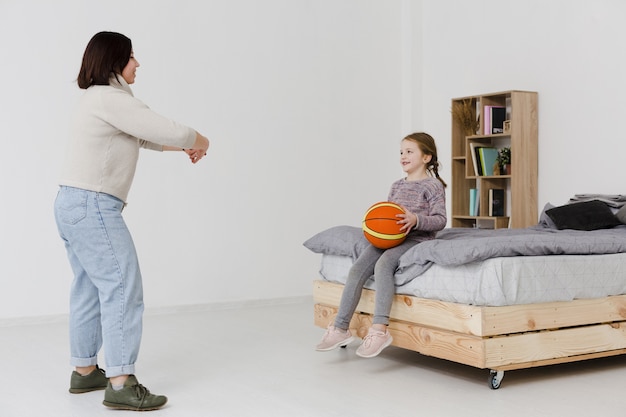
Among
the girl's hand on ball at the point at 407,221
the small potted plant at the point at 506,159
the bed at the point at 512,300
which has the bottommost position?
the bed at the point at 512,300

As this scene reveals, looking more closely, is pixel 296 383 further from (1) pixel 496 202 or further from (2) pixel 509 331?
(1) pixel 496 202

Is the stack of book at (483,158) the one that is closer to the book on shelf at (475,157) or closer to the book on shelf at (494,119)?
the book on shelf at (475,157)

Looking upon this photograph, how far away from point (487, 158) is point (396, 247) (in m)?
2.17

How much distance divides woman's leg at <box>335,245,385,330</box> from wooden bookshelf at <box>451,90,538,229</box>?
6.43ft

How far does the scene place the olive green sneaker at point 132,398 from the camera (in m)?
2.87

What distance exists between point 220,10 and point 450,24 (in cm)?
169

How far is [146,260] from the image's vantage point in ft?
17.6

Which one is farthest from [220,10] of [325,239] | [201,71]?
[325,239]

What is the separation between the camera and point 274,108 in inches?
232

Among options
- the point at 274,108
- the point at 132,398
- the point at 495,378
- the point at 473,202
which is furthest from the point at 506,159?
the point at 132,398

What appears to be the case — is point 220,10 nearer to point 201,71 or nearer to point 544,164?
point 201,71

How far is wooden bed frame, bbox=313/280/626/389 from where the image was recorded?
10.1 ft

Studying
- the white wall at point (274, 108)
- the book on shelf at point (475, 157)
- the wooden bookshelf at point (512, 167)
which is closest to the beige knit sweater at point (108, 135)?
the white wall at point (274, 108)

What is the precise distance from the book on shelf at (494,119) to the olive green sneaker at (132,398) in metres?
3.25
